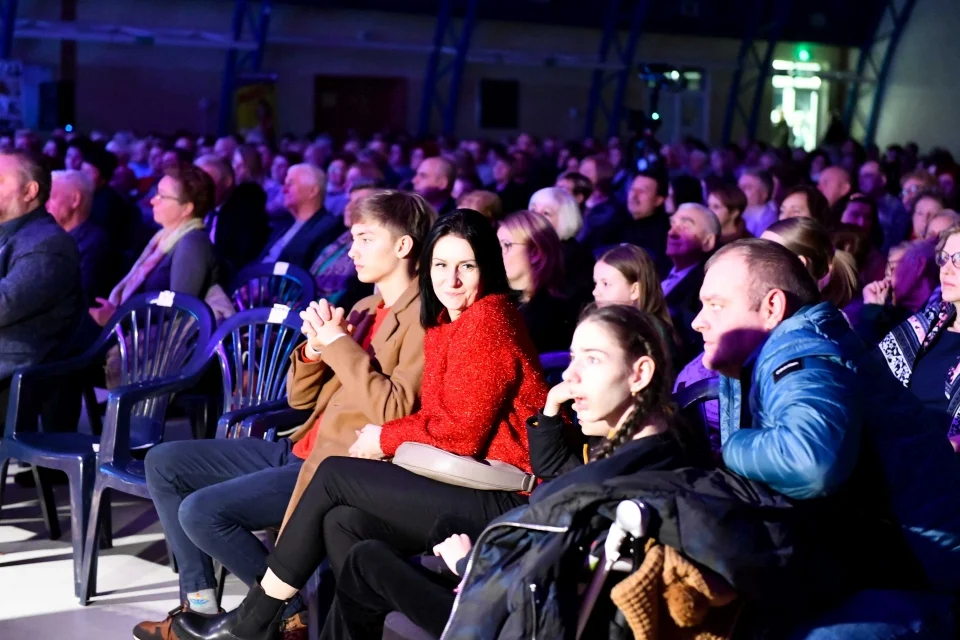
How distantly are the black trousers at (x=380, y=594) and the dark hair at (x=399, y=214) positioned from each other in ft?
3.35

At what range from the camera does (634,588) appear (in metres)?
1.94

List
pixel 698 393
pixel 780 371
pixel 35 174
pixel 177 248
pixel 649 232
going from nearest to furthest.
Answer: pixel 780 371, pixel 698 393, pixel 35 174, pixel 177 248, pixel 649 232

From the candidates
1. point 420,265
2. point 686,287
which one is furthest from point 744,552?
point 686,287

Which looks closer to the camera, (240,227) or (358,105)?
(240,227)

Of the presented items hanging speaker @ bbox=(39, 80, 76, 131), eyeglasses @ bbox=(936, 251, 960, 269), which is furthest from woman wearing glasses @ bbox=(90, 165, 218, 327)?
hanging speaker @ bbox=(39, 80, 76, 131)

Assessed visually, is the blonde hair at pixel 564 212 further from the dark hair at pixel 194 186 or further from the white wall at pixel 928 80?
the white wall at pixel 928 80

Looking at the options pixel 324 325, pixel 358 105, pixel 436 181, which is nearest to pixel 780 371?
pixel 324 325

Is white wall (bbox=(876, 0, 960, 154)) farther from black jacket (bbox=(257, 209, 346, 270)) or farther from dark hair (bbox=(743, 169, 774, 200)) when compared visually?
black jacket (bbox=(257, 209, 346, 270))

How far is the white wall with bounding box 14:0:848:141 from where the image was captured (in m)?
18.1

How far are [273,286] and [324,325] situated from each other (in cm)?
209

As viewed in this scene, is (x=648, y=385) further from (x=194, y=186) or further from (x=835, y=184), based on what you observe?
(x=835, y=184)

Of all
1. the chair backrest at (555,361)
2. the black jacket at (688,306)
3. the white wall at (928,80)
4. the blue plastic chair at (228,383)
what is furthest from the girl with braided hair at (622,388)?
the white wall at (928,80)

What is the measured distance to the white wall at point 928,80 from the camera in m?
23.0

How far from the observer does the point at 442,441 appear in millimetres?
2871
